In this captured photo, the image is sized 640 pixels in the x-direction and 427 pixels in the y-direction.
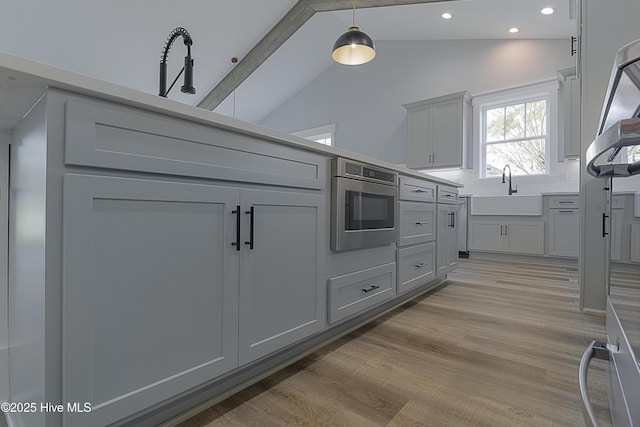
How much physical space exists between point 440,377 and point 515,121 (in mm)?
4802

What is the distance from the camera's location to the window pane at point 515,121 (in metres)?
4.80

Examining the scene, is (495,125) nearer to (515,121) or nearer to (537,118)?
(515,121)

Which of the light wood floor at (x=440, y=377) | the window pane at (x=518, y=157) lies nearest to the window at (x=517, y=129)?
→ the window pane at (x=518, y=157)

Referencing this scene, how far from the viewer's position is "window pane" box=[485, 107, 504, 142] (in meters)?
4.97

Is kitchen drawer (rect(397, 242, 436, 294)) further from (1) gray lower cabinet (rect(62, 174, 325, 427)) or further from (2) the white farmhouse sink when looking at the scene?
(2) the white farmhouse sink

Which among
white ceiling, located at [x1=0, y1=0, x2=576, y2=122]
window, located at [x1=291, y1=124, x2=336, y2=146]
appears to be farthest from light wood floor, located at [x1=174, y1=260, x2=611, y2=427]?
window, located at [x1=291, y1=124, x2=336, y2=146]

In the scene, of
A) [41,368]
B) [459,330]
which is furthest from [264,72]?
[41,368]

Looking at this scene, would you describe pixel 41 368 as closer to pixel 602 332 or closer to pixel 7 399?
pixel 7 399

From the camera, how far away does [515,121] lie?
15.9 ft

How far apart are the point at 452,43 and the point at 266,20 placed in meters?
3.13

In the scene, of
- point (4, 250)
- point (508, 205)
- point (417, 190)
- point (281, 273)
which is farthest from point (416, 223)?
point (508, 205)

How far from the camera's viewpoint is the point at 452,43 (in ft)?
17.4

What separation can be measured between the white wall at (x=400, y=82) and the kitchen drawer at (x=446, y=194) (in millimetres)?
2367

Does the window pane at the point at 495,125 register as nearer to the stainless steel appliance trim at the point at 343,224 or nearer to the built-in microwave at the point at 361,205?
the built-in microwave at the point at 361,205
